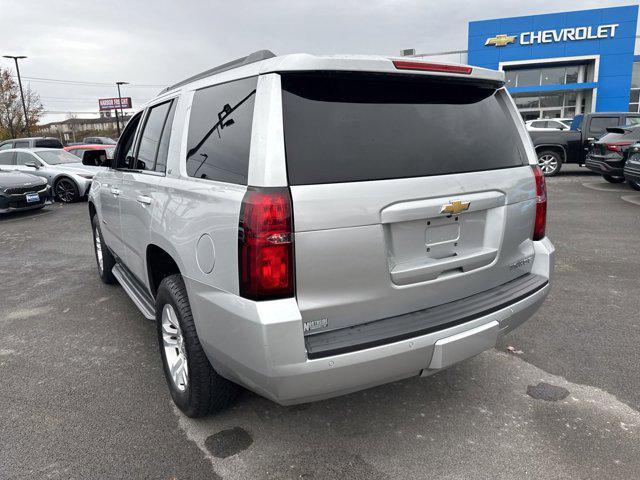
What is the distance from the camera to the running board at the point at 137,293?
3322 mm

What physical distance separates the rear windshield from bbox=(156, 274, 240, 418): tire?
107 centimetres

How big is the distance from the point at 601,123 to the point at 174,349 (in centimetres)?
1529

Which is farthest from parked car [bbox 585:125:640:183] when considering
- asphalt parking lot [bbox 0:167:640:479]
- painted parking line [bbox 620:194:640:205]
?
asphalt parking lot [bbox 0:167:640:479]

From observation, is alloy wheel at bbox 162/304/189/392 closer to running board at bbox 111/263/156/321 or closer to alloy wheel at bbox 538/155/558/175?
running board at bbox 111/263/156/321

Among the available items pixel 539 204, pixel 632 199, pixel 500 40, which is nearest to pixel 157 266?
pixel 539 204

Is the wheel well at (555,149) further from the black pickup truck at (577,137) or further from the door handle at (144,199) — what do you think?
the door handle at (144,199)

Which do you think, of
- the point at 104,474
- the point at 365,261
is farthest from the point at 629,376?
the point at 104,474

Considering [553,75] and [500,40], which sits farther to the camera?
[553,75]

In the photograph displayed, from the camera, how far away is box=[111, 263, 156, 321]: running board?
10.9 feet

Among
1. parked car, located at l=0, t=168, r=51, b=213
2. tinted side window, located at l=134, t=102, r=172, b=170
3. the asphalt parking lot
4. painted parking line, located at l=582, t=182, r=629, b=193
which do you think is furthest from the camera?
painted parking line, located at l=582, t=182, r=629, b=193

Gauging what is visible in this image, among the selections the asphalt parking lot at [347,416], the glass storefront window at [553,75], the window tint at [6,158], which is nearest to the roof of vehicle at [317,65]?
the asphalt parking lot at [347,416]

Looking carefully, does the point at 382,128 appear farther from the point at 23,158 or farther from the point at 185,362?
the point at 23,158

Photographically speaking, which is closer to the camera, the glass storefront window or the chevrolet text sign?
the chevrolet text sign

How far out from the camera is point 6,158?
13.4 meters
